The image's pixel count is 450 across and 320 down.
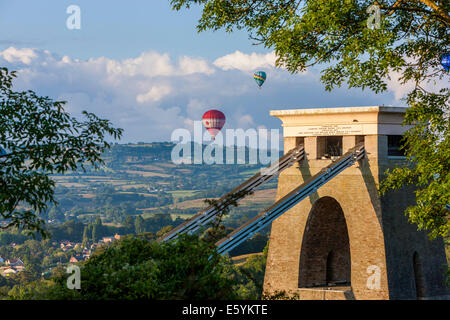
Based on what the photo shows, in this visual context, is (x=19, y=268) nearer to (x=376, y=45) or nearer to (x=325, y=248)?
(x=325, y=248)

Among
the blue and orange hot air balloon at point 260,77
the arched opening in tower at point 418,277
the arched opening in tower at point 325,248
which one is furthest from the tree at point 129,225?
the arched opening in tower at point 418,277

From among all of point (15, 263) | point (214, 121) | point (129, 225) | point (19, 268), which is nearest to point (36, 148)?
point (214, 121)

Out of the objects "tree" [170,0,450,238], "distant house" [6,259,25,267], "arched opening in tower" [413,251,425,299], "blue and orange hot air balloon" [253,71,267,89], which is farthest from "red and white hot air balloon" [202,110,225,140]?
"distant house" [6,259,25,267]

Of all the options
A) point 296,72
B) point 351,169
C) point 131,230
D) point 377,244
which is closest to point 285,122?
point 351,169

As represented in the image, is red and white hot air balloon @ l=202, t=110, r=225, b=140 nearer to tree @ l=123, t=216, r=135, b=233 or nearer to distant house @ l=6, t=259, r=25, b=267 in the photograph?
distant house @ l=6, t=259, r=25, b=267
